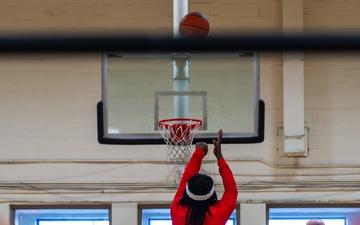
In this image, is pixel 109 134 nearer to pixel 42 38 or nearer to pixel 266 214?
pixel 266 214

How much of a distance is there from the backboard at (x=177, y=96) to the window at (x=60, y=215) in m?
0.81

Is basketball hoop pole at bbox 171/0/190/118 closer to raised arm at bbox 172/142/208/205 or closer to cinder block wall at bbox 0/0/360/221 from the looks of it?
cinder block wall at bbox 0/0/360/221

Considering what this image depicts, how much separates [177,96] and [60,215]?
1.93m

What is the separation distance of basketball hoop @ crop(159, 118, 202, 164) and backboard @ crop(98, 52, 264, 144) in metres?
0.29

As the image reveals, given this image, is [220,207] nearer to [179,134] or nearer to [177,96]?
[179,134]

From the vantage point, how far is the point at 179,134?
569cm

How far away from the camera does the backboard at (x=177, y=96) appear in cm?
628

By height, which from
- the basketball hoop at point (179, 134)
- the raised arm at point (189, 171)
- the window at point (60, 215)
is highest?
the basketball hoop at point (179, 134)

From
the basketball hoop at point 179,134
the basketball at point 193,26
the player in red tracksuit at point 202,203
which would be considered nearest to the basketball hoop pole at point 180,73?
the basketball hoop at point 179,134

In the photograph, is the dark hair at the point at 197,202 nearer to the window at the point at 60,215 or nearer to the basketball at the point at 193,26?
the basketball at the point at 193,26

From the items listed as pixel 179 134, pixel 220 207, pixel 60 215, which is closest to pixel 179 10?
pixel 179 134

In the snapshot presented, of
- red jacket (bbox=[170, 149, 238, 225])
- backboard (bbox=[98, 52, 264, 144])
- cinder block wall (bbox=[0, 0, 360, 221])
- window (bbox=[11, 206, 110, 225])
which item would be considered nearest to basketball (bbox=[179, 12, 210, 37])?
backboard (bbox=[98, 52, 264, 144])

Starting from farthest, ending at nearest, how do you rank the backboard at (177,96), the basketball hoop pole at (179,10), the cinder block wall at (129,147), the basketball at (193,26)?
the cinder block wall at (129,147) → the backboard at (177,96) → the basketball hoop pole at (179,10) → the basketball at (193,26)

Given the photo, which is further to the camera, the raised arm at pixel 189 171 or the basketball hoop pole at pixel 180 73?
the basketball hoop pole at pixel 180 73
